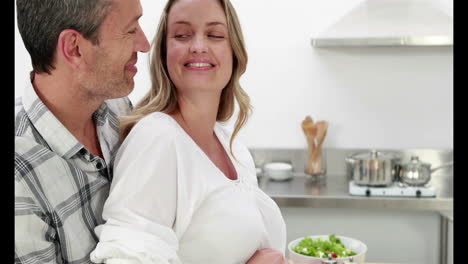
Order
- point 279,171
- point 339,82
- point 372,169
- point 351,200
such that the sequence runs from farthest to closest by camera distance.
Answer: point 339,82, point 279,171, point 372,169, point 351,200

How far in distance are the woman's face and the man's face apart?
0.46 feet

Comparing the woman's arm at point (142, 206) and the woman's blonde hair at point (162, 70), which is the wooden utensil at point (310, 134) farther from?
the woman's arm at point (142, 206)

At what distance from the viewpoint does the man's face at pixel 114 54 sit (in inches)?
36.5

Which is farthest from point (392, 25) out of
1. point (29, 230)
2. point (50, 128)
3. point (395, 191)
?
point (29, 230)

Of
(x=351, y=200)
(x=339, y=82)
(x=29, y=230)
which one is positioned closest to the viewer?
(x=29, y=230)

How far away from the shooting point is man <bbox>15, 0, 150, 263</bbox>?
0.85 metres

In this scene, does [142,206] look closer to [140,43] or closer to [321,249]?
[140,43]

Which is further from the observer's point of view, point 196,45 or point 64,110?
point 196,45

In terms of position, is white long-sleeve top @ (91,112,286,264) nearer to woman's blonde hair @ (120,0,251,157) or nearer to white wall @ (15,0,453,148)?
woman's blonde hair @ (120,0,251,157)

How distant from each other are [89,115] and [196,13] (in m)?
0.32

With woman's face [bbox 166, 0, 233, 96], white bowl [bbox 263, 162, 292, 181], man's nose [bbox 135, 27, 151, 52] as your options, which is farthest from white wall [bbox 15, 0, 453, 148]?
man's nose [bbox 135, 27, 151, 52]

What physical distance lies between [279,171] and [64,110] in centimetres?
207

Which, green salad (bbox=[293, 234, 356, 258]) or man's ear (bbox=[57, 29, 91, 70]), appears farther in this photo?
green salad (bbox=[293, 234, 356, 258])

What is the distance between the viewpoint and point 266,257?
3.46ft
